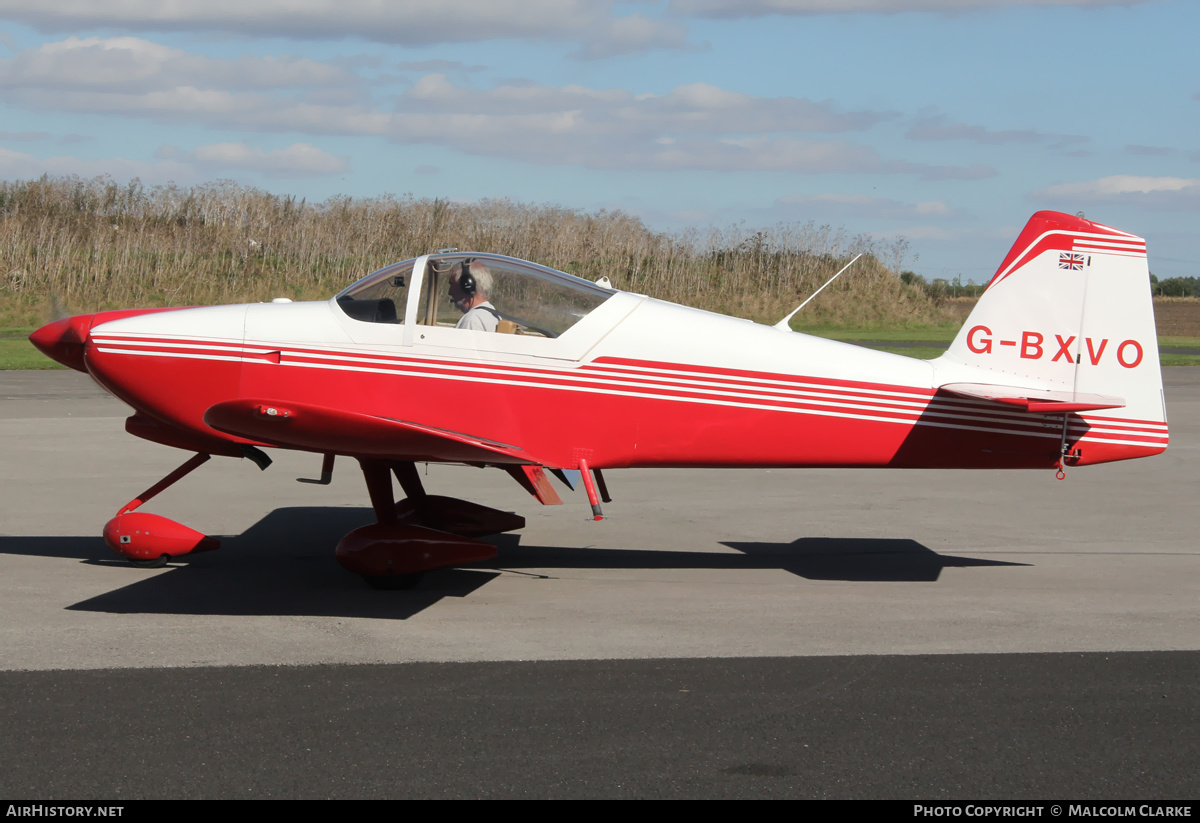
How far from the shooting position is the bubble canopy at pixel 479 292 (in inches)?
245

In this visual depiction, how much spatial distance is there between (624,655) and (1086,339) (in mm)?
3664

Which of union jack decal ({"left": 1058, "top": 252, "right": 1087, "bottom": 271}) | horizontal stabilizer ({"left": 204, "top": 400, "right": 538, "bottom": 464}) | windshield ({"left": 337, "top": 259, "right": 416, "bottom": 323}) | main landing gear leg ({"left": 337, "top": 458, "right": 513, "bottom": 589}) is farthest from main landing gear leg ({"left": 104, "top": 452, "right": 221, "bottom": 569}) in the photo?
union jack decal ({"left": 1058, "top": 252, "right": 1087, "bottom": 271})

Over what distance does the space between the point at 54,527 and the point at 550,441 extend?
4.24m

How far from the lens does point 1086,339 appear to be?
6465mm

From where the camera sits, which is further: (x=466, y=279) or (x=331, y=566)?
(x=331, y=566)

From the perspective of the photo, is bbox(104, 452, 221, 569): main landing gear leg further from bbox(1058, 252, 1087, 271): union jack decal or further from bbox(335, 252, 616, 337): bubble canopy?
bbox(1058, 252, 1087, 271): union jack decal

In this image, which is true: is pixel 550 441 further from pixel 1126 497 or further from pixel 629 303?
pixel 1126 497

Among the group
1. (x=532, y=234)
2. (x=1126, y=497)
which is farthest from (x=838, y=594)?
(x=532, y=234)

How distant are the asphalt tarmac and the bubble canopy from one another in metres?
1.68

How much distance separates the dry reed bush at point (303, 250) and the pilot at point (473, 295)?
1053 inches

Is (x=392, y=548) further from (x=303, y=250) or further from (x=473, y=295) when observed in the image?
(x=303, y=250)

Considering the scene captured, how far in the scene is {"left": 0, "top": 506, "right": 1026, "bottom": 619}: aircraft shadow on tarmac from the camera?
5.95m

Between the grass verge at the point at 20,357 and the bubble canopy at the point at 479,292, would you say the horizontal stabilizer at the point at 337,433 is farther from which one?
the grass verge at the point at 20,357

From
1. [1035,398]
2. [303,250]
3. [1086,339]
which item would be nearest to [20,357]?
[303,250]
